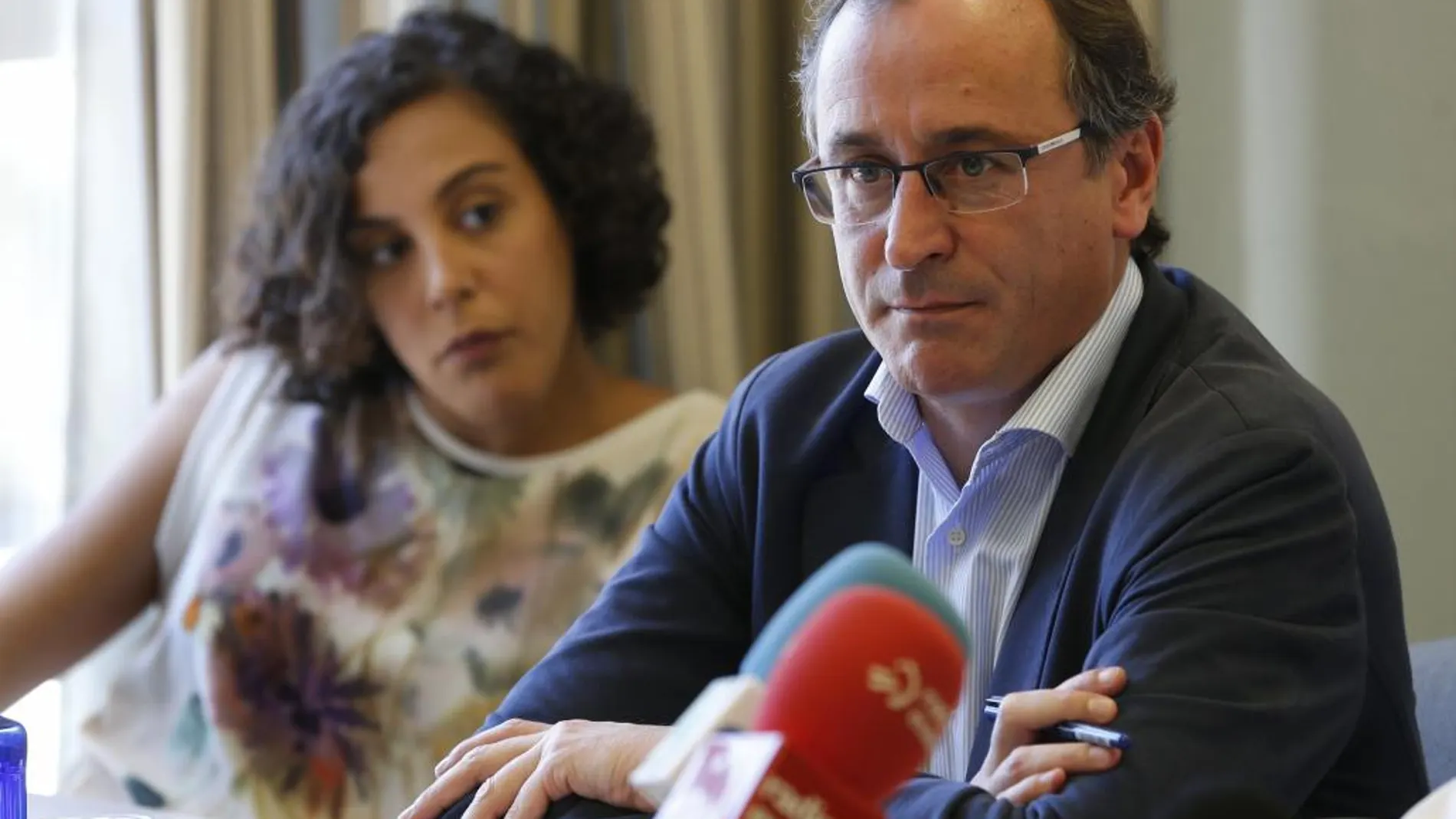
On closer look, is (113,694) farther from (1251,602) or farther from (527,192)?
(1251,602)

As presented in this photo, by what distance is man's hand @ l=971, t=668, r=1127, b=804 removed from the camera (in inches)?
48.3

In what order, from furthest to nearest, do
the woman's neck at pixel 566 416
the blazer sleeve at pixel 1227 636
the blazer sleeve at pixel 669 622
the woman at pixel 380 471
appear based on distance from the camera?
the woman's neck at pixel 566 416 → the woman at pixel 380 471 → the blazer sleeve at pixel 669 622 → the blazer sleeve at pixel 1227 636

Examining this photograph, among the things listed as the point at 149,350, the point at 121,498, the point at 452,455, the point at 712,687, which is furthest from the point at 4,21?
the point at 712,687

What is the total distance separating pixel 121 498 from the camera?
96.3 inches

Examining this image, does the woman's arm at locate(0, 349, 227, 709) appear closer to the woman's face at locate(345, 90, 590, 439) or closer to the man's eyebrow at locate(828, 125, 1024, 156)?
the woman's face at locate(345, 90, 590, 439)

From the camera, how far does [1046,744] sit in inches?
49.8

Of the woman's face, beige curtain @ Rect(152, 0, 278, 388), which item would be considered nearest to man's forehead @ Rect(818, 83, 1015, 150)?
the woman's face

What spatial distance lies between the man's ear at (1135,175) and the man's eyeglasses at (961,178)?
0.28ft

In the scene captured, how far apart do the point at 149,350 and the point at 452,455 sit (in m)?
0.64

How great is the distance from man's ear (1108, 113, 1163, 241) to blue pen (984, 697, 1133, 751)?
47 centimetres

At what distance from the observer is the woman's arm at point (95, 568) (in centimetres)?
233

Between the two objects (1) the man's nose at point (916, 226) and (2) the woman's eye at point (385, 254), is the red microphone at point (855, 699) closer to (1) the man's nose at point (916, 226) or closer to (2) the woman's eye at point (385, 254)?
(1) the man's nose at point (916, 226)

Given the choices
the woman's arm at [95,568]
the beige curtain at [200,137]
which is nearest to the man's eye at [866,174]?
the woman's arm at [95,568]

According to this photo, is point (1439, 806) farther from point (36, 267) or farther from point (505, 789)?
point (36, 267)
